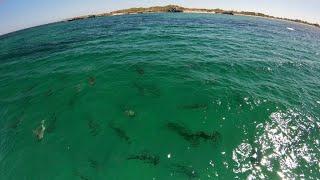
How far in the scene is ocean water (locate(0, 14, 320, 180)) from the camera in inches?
468

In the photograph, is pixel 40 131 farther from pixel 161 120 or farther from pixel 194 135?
pixel 194 135

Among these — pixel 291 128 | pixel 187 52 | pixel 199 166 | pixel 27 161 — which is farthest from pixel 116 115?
pixel 187 52

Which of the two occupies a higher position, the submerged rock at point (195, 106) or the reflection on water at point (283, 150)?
the submerged rock at point (195, 106)

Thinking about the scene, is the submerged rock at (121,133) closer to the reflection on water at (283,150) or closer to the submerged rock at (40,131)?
the submerged rock at (40,131)

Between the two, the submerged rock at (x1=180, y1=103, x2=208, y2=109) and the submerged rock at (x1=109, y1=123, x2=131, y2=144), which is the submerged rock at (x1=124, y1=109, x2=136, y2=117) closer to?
the submerged rock at (x1=109, y1=123, x2=131, y2=144)

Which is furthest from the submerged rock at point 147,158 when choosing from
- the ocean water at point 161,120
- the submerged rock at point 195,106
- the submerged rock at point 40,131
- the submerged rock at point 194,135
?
the submerged rock at point 40,131

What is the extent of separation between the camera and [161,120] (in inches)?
584

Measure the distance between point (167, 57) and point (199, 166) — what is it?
1624 centimetres

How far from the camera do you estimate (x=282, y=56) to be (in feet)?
99.7

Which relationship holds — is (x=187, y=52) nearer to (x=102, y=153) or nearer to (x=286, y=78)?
(x=286, y=78)

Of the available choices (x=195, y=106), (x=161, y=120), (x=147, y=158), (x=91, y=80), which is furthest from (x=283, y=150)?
(x=91, y=80)

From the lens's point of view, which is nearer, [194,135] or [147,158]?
[147,158]

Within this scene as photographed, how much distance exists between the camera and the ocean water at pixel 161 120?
1188 cm

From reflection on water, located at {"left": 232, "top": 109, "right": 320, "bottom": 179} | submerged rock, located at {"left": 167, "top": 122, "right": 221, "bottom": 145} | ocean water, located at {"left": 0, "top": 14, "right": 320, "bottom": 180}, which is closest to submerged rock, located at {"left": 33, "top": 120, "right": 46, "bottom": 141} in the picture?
ocean water, located at {"left": 0, "top": 14, "right": 320, "bottom": 180}
